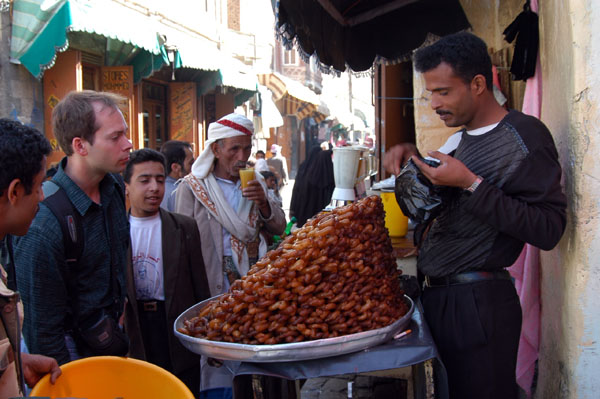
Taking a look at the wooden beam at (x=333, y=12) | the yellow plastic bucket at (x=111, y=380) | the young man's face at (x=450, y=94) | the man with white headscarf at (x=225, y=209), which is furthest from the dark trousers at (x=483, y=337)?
the wooden beam at (x=333, y=12)

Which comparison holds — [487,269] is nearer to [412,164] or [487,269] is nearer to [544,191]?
[544,191]

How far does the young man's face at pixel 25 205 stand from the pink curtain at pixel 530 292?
2.31m

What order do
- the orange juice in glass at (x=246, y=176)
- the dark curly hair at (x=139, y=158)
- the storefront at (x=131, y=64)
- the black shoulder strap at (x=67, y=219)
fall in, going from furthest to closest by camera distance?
the storefront at (x=131, y=64) < the orange juice in glass at (x=246, y=176) < the dark curly hair at (x=139, y=158) < the black shoulder strap at (x=67, y=219)

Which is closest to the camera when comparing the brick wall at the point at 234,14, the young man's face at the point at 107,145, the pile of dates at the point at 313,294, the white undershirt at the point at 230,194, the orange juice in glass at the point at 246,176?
the pile of dates at the point at 313,294

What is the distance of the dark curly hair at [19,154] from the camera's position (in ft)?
4.82

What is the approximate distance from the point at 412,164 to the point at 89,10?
22.7ft

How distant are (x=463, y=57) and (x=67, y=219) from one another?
173 cm

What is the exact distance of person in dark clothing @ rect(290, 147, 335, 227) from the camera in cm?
682

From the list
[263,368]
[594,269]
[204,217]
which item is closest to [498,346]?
[594,269]

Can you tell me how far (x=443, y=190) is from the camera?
1.99 m

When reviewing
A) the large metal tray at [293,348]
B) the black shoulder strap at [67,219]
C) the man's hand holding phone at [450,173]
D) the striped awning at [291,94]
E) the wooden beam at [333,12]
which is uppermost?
the striped awning at [291,94]

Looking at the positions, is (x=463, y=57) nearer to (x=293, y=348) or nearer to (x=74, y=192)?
(x=293, y=348)

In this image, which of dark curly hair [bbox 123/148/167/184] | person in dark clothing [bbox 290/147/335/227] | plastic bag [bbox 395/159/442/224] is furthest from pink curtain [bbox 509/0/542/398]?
person in dark clothing [bbox 290/147/335/227]

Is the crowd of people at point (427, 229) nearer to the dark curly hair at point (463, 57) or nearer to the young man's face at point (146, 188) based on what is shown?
the dark curly hair at point (463, 57)
